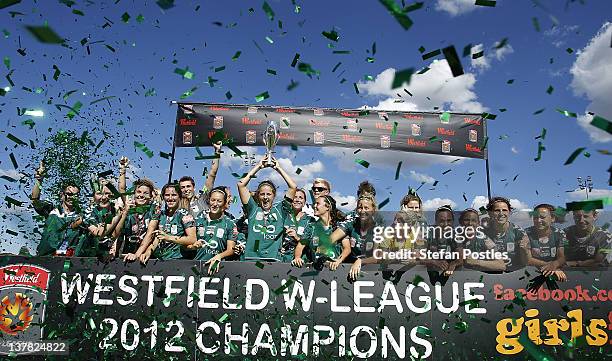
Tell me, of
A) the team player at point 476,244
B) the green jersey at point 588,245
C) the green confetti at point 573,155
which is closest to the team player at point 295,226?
the team player at point 476,244

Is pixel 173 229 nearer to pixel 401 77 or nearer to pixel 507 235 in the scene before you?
pixel 507 235

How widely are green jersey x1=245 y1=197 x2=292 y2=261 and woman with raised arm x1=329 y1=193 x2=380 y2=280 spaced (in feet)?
2.64

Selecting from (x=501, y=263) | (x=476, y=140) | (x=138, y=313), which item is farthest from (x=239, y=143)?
(x=501, y=263)

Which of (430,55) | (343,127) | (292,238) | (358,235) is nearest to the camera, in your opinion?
(430,55)

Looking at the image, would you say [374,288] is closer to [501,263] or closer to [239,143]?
[501,263]

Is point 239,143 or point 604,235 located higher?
point 239,143

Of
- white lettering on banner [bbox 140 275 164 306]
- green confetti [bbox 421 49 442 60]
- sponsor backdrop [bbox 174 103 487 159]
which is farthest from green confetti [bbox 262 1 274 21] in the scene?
sponsor backdrop [bbox 174 103 487 159]

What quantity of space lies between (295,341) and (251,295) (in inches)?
28.8

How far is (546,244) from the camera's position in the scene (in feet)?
19.7

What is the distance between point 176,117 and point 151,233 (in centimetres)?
682

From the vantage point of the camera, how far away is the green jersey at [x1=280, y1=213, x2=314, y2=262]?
22.0 feet

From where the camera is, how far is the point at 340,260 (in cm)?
618

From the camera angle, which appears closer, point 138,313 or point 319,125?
point 138,313

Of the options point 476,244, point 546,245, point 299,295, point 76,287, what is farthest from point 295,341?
point 546,245
